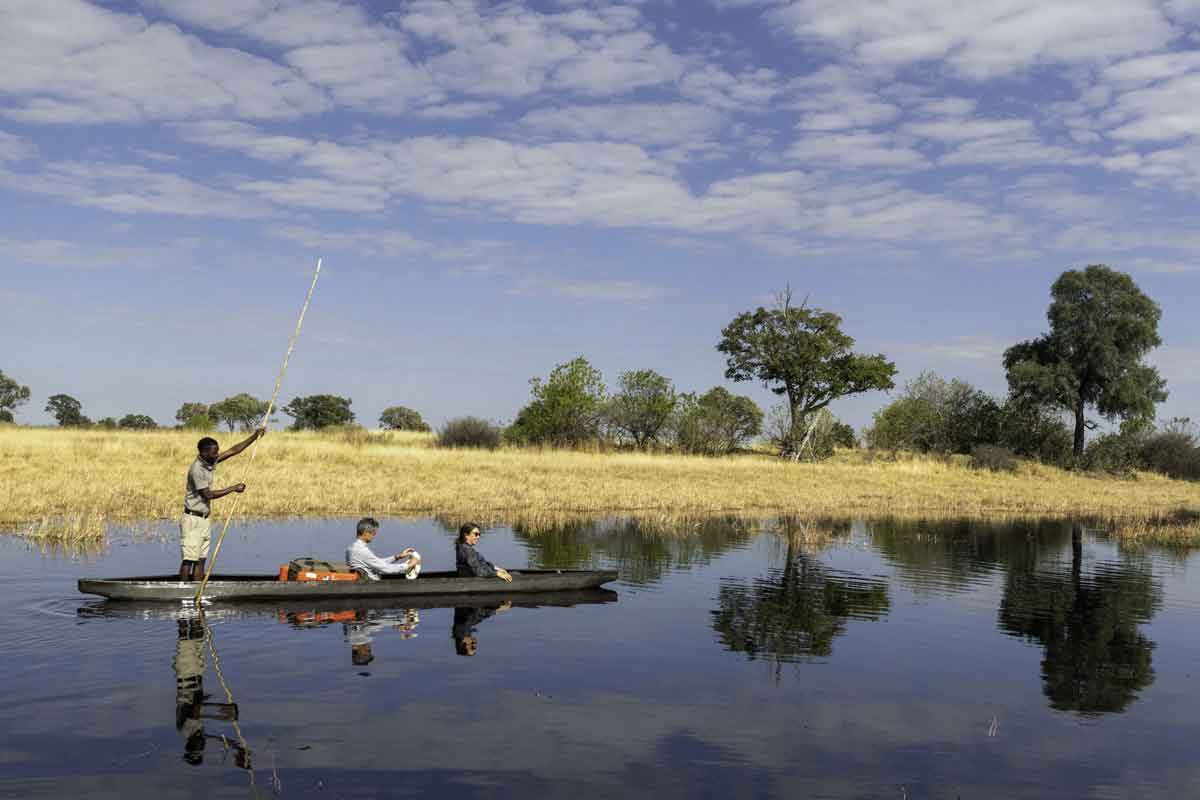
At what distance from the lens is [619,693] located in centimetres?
1156

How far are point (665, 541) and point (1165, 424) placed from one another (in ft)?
191

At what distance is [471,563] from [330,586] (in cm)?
245

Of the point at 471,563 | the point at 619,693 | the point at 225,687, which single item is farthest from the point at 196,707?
the point at 471,563

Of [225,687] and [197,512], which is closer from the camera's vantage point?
[225,687]

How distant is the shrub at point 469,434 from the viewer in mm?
56344

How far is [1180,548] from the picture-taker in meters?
28.7

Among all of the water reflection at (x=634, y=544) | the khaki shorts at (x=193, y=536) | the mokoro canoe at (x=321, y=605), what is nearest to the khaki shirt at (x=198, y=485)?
the khaki shorts at (x=193, y=536)

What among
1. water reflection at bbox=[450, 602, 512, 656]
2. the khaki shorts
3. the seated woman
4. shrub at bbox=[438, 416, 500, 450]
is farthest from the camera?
shrub at bbox=[438, 416, 500, 450]

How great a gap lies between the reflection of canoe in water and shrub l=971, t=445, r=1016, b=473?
47171 millimetres

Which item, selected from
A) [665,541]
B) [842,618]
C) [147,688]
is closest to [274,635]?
[147,688]

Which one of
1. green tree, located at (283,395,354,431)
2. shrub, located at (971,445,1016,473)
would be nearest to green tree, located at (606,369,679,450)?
shrub, located at (971,445,1016,473)

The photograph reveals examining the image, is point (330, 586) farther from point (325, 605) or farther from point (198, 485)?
point (198, 485)

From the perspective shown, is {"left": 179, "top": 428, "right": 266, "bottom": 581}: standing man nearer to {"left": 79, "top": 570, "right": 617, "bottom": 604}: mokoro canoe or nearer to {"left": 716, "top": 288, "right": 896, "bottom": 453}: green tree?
{"left": 79, "top": 570, "right": 617, "bottom": 604}: mokoro canoe

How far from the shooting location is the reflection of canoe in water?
14.8 metres
